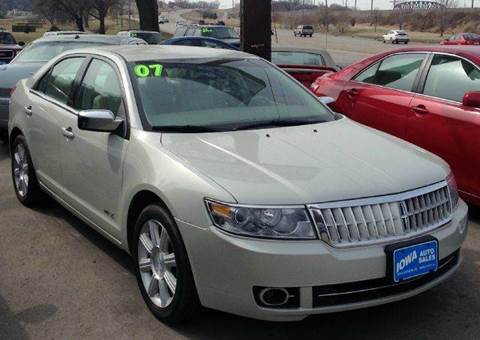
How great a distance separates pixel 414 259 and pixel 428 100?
2784mm

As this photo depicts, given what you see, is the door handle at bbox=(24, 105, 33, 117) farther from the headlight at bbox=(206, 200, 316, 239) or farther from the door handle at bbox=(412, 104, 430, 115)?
the door handle at bbox=(412, 104, 430, 115)

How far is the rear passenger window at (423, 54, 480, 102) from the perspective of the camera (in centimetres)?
541

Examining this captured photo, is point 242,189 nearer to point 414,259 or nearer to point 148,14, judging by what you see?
point 414,259

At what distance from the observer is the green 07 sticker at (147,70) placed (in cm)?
420

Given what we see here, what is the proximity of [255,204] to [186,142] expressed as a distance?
82 cm

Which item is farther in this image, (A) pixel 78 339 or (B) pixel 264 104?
(B) pixel 264 104

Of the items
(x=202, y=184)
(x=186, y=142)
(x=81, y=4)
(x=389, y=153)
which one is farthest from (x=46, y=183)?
(x=81, y=4)

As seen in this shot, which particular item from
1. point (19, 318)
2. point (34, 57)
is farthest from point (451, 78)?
point (34, 57)

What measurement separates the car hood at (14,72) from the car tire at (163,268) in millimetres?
5347

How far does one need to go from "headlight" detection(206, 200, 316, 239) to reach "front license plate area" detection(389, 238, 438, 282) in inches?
17.6

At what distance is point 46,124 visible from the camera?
5.00 m

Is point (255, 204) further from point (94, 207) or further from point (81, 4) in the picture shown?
point (81, 4)

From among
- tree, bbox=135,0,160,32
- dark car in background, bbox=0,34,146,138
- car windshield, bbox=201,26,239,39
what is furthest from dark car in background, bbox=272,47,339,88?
tree, bbox=135,0,160,32

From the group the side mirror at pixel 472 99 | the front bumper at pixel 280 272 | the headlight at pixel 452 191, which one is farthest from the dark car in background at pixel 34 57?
the headlight at pixel 452 191
